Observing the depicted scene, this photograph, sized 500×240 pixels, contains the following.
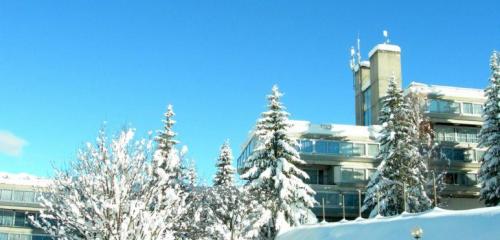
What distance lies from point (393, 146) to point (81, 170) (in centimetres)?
2987

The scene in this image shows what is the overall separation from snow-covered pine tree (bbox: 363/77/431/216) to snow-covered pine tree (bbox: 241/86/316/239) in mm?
5328

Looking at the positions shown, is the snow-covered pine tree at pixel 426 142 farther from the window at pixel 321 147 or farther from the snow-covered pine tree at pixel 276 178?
the snow-covered pine tree at pixel 276 178

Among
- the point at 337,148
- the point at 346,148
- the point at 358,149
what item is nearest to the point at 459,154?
the point at 358,149

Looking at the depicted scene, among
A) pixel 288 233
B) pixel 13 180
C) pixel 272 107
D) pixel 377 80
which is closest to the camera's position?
pixel 288 233

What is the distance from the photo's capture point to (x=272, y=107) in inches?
1575

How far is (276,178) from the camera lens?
124 feet

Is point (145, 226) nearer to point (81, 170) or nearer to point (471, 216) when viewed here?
point (81, 170)

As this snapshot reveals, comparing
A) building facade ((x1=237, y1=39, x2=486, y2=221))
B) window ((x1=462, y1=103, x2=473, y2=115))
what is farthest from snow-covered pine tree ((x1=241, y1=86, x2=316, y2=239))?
window ((x1=462, y1=103, x2=473, y2=115))

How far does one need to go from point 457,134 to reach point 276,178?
25.2m

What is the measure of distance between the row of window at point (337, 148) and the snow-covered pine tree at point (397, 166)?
34.3 feet

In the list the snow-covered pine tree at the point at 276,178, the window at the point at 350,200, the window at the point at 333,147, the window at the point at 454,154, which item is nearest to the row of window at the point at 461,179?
the window at the point at 454,154

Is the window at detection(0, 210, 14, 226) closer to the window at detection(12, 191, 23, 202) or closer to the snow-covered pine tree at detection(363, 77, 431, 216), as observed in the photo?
the window at detection(12, 191, 23, 202)

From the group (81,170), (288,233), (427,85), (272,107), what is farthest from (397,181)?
(81,170)

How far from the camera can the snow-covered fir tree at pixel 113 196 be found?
1460 centimetres
